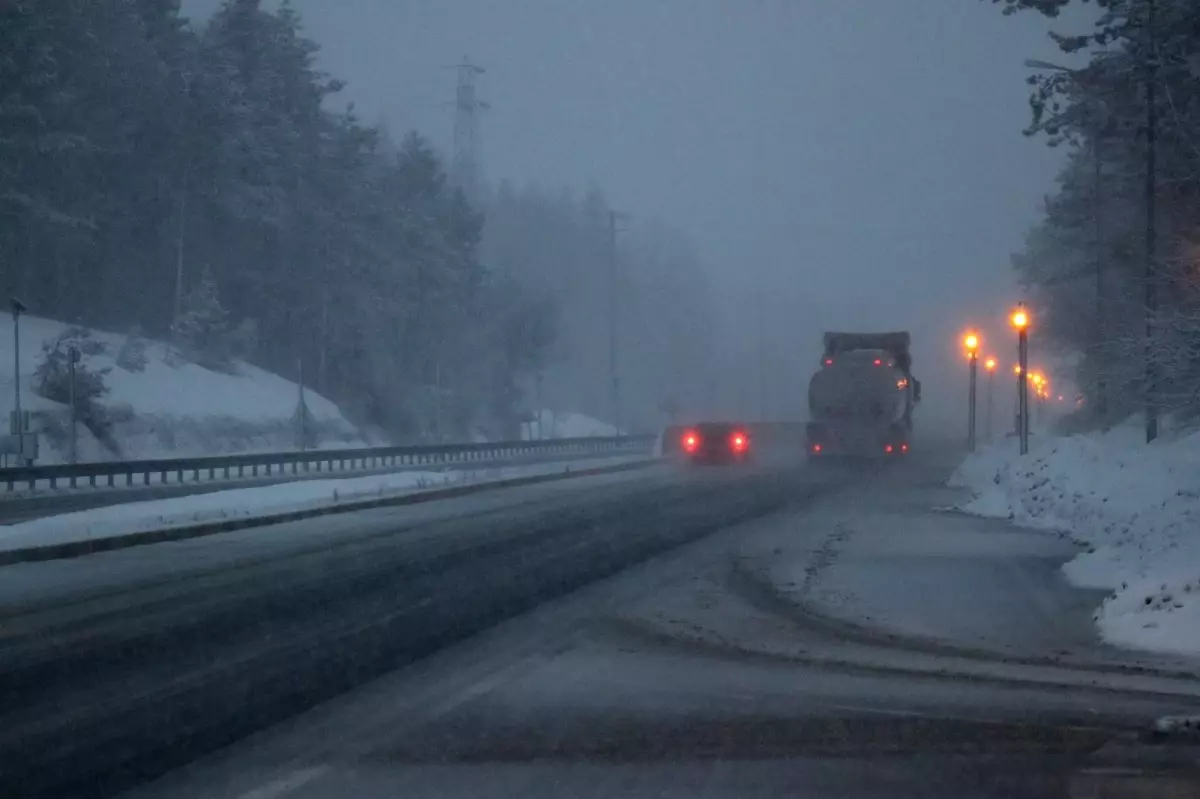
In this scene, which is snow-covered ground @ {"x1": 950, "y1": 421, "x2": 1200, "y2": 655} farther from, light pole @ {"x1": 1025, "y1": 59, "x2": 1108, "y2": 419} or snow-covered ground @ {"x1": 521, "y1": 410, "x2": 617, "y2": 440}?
snow-covered ground @ {"x1": 521, "y1": 410, "x2": 617, "y2": 440}

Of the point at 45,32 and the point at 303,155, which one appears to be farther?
the point at 303,155

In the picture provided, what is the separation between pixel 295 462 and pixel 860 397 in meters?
20.2

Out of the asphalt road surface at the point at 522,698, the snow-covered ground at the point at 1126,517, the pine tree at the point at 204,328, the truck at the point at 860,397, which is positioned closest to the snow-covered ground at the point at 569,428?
the pine tree at the point at 204,328

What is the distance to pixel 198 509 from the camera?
94.6 feet

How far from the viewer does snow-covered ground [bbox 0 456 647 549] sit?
934 inches

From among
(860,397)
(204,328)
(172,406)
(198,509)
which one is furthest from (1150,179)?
(204,328)

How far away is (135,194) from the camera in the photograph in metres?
62.5

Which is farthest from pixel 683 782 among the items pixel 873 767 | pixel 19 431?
pixel 19 431

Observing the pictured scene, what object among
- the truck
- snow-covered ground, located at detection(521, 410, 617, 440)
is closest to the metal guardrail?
snow-covered ground, located at detection(521, 410, 617, 440)

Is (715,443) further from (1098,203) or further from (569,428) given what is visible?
(569,428)

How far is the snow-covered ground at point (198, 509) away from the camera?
77.8 ft

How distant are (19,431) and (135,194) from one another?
26539 millimetres

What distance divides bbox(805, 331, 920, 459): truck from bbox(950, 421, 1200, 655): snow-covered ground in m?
12.8

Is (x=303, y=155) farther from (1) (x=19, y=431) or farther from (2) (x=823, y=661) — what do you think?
(2) (x=823, y=661)
